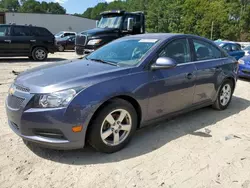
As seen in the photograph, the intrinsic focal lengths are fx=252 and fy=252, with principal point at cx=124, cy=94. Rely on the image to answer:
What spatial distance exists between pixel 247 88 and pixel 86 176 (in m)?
6.36

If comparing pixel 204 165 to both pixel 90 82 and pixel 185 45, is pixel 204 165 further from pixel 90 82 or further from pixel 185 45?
pixel 185 45

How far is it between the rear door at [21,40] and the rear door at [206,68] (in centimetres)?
939

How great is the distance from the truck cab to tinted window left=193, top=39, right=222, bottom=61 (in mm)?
6277

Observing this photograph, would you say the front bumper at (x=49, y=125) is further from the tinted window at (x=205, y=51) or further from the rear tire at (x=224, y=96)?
the rear tire at (x=224, y=96)

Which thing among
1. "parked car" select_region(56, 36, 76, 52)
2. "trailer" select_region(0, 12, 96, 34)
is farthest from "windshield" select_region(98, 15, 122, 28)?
"trailer" select_region(0, 12, 96, 34)

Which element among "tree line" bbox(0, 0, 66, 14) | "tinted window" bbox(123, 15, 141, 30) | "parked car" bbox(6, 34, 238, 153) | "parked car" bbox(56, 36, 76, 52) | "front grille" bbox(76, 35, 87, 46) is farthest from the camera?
"tree line" bbox(0, 0, 66, 14)

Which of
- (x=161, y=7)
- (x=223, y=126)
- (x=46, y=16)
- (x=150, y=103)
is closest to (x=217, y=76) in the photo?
(x=223, y=126)

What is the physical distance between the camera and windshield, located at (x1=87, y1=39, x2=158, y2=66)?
12.2ft

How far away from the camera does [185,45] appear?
14.1ft

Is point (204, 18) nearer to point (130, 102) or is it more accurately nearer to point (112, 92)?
point (130, 102)

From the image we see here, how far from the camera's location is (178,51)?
13.7 ft

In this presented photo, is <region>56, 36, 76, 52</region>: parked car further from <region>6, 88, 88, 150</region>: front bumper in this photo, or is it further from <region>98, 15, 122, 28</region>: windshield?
<region>6, 88, 88, 150</region>: front bumper

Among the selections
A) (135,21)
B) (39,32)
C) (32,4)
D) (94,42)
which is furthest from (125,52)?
(32,4)

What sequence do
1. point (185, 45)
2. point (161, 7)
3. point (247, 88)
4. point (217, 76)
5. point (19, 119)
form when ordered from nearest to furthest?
point (19, 119)
point (185, 45)
point (217, 76)
point (247, 88)
point (161, 7)
